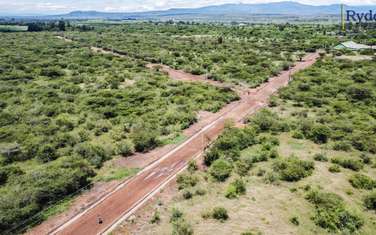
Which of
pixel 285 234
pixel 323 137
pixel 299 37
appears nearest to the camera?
pixel 285 234

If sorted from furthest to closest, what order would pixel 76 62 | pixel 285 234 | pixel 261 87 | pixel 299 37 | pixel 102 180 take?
pixel 299 37
pixel 76 62
pixel 261 87
pixel 102 180
pixel 285 234

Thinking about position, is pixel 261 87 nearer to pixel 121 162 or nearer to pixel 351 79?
pixel 351 79

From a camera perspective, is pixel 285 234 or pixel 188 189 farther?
pixel 188 189

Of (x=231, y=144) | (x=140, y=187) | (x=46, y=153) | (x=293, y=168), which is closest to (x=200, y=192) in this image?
(x=140, y=187)

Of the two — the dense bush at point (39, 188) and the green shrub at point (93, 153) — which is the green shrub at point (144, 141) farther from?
the dense bush at point (39, 188)

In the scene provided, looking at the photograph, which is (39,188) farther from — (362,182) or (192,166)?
(362,182)

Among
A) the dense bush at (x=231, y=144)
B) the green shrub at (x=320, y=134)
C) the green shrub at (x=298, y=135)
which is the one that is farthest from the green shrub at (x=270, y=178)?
the green shrub at (x=320, y=134)

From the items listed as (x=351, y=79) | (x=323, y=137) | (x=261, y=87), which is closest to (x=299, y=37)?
(x=351, y=79)
